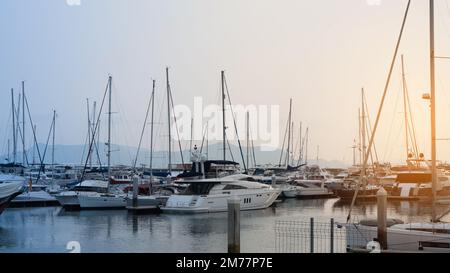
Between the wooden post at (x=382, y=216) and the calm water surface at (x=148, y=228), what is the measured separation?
155 inches

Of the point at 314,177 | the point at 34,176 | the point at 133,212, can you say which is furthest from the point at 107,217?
the point at 314,177

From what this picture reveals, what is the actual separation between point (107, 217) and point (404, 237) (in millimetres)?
15238

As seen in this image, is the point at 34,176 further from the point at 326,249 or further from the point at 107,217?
the point at 326,249

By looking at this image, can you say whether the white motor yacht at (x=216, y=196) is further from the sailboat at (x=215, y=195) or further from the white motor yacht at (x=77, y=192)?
the white motor yacht at (x=77, y=192)

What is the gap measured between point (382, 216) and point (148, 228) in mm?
10907

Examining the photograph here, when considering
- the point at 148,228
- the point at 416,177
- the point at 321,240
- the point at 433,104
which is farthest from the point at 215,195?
the point at 433,104

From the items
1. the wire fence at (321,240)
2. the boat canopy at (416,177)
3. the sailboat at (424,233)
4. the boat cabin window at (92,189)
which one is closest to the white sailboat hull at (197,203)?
Result: the boat cabin window at (92,189)

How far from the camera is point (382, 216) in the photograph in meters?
9.98

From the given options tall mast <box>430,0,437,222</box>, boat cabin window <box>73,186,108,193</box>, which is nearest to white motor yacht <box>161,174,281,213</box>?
boat cabin window <box>73,186,108,193</box>

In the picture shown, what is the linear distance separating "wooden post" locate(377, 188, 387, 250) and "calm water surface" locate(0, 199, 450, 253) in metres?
3.94

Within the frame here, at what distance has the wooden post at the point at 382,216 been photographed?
9.90 meters

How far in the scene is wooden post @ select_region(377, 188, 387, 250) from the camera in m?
9.90

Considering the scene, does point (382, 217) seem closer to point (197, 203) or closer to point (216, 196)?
point (197, 203)
